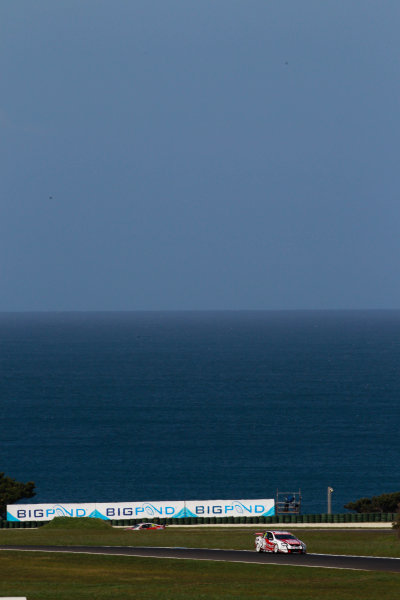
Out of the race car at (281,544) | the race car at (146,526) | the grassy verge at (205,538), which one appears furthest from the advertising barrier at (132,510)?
the race car at (281,544)

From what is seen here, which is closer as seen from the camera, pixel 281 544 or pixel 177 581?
pixel 177 581

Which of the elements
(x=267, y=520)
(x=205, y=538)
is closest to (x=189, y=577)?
(x=205, y=538)

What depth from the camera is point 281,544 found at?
52.9 metres

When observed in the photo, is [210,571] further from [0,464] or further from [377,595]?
[0,464]

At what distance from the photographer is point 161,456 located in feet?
516

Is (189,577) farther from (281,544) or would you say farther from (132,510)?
(132,510)

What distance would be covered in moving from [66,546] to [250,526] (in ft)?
69.4

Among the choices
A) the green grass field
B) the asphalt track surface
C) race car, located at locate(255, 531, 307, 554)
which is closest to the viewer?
the green grass field

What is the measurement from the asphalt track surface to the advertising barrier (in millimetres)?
23733

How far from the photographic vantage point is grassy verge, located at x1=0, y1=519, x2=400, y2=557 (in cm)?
5623

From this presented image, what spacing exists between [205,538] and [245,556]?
10857 millimetres

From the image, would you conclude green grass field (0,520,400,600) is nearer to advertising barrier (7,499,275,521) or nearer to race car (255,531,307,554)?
race car (255,531,307,554)

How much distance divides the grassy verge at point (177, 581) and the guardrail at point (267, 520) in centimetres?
2854

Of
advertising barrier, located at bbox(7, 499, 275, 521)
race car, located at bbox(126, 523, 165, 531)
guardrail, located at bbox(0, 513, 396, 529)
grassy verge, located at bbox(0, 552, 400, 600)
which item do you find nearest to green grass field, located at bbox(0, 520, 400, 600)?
grassy verge, located at bbox(0, 552, 400, 600)
